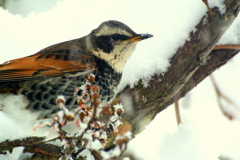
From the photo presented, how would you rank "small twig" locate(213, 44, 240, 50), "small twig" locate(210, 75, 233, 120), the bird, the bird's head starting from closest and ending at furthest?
1. the bird
2. the bird's head
3. "small twig" locate(213, 44, 240, 50)
4. "small twig" locate(210, 75, 233, 120)

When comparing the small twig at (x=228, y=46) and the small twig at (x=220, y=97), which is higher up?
the small twig at (x=228, y=46)

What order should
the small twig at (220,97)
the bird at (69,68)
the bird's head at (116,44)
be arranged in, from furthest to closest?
the small twig at (220,97)
the bird's head at (116,44)
the bird at (69,68)

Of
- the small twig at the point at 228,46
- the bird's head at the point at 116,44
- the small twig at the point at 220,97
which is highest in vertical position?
the bird's head at the point at 116,44

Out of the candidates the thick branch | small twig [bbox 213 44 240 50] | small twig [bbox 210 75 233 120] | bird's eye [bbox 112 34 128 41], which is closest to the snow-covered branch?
the thick branch

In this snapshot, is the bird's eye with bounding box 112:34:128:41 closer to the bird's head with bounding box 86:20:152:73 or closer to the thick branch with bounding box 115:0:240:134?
the bird's head with bounding box 86:20:152:73

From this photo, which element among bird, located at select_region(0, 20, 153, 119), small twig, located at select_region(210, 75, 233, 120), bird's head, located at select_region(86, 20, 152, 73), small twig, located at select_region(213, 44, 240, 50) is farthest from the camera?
small twig, located at select_region(210, 75, 233, 120)

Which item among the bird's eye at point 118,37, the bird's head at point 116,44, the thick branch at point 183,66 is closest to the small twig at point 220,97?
the thick branch at point 183,66

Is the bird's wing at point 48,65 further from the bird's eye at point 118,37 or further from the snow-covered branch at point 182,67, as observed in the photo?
the snow-covered branch at point 182,67

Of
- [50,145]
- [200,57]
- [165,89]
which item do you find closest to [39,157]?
[50,145]

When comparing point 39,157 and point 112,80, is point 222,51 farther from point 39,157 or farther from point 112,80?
point 39,157

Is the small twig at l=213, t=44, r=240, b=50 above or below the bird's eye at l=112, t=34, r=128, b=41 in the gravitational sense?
below
